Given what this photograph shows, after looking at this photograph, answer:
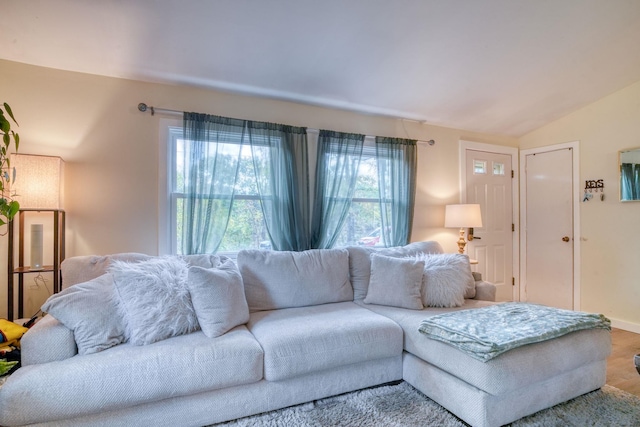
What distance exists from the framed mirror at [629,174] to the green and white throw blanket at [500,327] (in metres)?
2.11

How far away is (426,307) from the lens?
245 cm

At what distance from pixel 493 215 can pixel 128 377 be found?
168 inches

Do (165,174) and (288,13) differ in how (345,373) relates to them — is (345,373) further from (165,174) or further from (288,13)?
(288,13)

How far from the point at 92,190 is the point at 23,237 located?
1.75 ft

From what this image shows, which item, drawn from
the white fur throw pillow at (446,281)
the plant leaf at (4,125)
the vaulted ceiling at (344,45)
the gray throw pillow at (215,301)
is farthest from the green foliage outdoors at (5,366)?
the white fur throw pillow at (446,281)

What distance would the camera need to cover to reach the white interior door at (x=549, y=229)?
3840mm

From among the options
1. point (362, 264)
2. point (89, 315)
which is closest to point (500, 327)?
point (362, 264)

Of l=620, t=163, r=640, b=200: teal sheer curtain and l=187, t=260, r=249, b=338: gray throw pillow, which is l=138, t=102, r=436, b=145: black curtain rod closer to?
l=187, t=260, r=249, b=338: gray throw pillow

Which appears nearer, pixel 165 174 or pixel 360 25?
pixel 360 25

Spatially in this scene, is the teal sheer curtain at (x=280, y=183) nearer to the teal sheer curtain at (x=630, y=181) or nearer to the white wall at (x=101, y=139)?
the white wall at (x=101, y=139)

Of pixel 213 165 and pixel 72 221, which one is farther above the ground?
pixel 213 165

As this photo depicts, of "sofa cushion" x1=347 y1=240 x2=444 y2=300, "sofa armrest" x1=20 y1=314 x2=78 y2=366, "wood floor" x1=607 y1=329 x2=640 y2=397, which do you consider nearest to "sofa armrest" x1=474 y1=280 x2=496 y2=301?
"sofa cushion" x1=347 y1=240 x2=444 y2=300

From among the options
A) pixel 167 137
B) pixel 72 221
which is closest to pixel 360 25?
pixel 167 137

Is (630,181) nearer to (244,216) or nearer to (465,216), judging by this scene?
(465,216)
